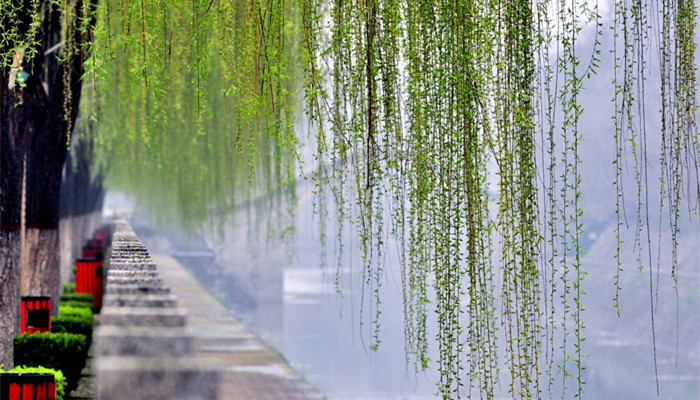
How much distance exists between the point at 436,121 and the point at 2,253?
9.28 ft

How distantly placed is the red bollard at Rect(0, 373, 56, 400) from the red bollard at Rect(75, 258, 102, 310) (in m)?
5.93

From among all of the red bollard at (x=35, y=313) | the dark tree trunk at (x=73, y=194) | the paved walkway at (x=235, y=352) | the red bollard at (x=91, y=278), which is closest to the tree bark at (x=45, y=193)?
the red bollard at (x=35, y=313)

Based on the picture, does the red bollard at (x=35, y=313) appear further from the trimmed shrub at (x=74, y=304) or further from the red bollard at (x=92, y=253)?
the red bollard at (x=92, y=253)

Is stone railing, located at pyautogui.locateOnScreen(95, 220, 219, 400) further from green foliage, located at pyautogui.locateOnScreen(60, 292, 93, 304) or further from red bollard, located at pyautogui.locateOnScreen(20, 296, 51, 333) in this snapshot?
green foliage, located at pyautogui.locateOnScreen(60, 292, 93, 304)

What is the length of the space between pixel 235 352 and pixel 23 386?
52.4ft

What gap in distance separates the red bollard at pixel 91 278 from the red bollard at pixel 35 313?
148 inches

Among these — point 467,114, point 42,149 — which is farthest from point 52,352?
point 467,114

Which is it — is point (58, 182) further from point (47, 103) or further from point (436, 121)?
point (436, 121)

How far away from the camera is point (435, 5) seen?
219 cm

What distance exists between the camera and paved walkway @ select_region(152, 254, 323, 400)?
14.4m

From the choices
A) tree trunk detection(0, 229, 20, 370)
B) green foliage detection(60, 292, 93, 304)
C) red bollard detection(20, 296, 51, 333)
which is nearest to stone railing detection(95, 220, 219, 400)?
tree trunk detection(0, 229, 20, 370)

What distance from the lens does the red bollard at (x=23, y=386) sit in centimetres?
271

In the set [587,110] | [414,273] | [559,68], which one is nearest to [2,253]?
[414,273]

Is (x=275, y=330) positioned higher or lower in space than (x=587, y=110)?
lower
